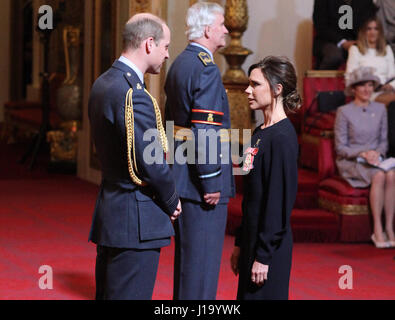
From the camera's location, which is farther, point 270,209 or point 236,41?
point 236,41

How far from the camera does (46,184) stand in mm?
9797

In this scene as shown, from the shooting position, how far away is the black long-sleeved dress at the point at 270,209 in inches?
125

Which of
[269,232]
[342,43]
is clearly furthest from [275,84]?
[342,43]

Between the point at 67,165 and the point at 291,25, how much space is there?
3510mm

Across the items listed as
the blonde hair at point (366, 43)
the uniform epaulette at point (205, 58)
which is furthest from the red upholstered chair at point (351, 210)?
the uniform epaulette at point (205, 58)

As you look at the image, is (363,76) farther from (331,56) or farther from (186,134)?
(186,134)

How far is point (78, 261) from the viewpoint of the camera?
6.05 meters

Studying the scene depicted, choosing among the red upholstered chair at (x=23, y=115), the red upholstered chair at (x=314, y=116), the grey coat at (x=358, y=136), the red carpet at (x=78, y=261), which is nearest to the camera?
the red carpet at (x=78, y=261)

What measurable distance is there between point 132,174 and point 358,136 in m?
4.20

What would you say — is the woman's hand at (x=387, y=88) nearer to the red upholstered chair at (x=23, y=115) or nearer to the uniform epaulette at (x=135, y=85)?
the uniform epaulette at (x=135, y=85)

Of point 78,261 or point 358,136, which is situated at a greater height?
point 358,136

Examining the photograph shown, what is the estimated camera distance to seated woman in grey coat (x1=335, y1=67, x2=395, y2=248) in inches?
271

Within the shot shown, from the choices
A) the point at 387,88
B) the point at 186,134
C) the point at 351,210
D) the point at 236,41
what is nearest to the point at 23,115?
the point at 236,41

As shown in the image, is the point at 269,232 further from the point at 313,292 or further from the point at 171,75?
the point at 313,292
